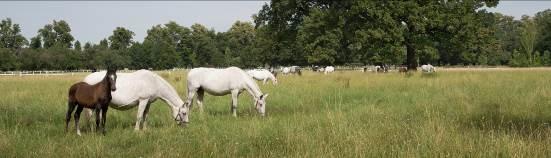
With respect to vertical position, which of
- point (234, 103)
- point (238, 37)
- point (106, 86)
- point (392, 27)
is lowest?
point (234, 103)

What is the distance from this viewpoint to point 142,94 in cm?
953

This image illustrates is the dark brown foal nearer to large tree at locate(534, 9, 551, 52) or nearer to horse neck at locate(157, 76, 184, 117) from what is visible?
horse neck at locate(157, 76, 184, 117)

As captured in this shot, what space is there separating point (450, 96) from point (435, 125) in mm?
6633

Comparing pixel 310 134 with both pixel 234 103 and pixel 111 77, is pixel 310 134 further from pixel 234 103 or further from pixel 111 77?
pixel 234 103

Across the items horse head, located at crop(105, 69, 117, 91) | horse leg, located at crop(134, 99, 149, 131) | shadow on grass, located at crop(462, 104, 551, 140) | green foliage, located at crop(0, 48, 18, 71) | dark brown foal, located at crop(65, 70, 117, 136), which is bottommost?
shadow on grass, located at crop(462, 104, 551, 140)

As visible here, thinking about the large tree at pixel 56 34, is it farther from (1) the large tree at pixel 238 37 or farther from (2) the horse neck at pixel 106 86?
(2) the horse neck at pixel 106 86

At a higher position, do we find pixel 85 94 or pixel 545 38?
pixel 545 38

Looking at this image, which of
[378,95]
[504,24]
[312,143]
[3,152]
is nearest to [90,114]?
[3,152]

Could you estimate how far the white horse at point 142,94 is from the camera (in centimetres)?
931

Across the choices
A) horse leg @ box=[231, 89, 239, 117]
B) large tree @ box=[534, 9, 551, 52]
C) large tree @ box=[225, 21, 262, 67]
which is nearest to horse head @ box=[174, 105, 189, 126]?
horse leg @ box=[231, 89, 239, 117]

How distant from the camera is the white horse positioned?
9310 mm

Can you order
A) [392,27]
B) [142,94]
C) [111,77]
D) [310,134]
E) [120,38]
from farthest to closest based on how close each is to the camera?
[120,38], [392,27], [142,94], [111,77], [310,134]

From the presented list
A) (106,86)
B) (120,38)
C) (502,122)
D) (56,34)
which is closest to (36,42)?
(56,34)

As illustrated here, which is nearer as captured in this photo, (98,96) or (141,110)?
(98,96)
